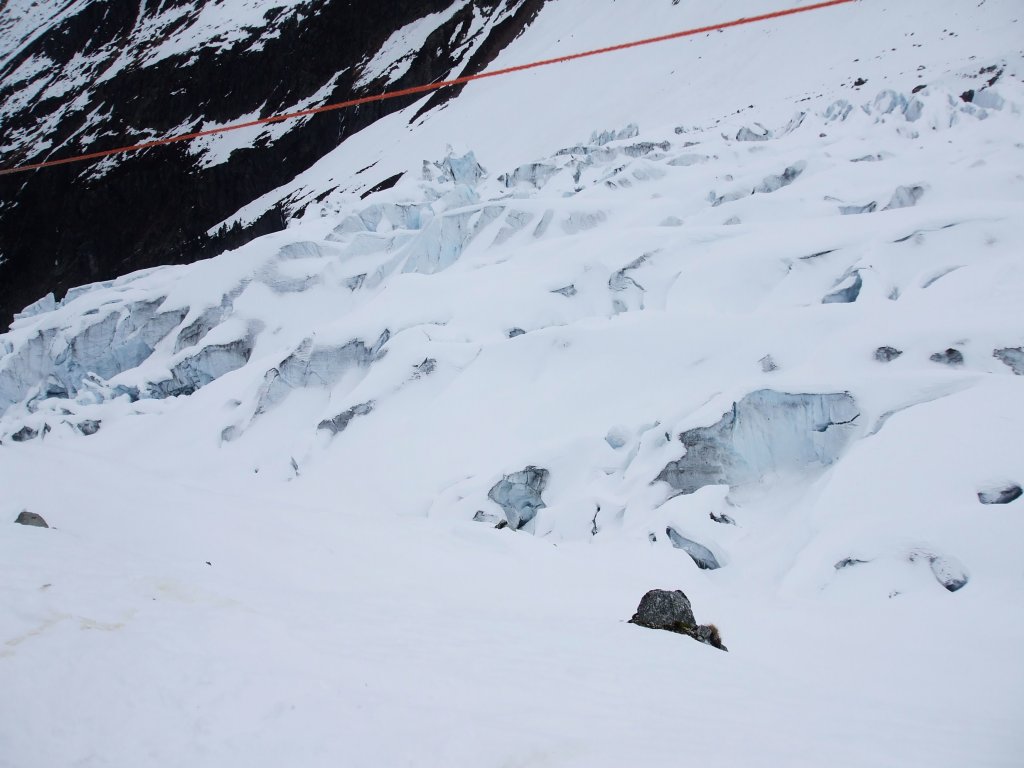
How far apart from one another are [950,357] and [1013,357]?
2.27ft

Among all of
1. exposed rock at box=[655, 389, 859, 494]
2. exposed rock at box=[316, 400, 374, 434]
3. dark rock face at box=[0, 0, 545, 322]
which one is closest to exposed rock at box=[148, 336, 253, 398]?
exposed rock at box=[316, 400, 374, 434]

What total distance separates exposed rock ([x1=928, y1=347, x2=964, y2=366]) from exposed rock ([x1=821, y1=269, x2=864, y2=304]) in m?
2.87

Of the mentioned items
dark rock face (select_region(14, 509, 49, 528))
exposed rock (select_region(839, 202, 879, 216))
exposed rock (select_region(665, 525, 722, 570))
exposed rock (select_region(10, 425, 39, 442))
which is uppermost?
dark rock face (select_region(14, 509, 49, 528))

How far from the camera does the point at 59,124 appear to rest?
75.9m

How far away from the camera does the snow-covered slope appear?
11.9 feet

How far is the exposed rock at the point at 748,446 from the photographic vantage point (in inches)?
357

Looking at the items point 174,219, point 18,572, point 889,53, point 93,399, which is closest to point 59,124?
point 174,219

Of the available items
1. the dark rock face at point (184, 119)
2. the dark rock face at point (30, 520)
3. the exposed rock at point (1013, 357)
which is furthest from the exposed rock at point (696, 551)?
the dark rock face at point (184, 119)

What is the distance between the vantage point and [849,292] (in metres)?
11.8

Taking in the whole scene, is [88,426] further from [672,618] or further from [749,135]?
[749,135]

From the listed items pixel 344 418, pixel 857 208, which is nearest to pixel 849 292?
→ pixel 857 208

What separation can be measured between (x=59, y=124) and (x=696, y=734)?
97.3m

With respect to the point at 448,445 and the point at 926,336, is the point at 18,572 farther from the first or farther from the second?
the point at 926,336

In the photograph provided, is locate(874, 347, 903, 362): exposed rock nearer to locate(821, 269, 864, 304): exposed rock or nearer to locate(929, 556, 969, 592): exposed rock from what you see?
locate(821, 269, 864, 304): exposed rock
